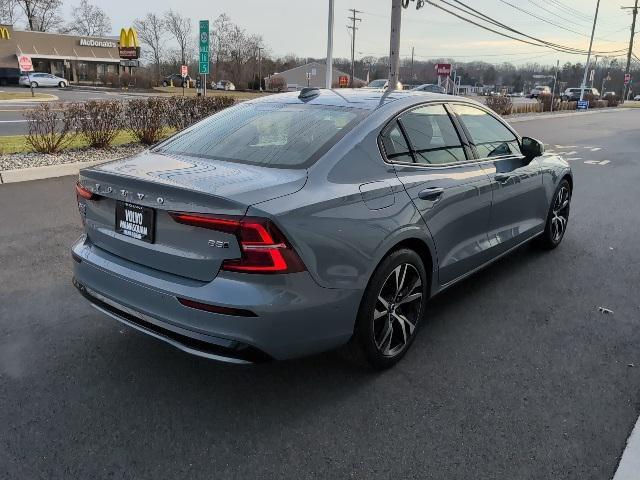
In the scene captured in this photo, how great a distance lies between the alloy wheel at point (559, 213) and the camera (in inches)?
222

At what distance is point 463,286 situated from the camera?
4.80 metres

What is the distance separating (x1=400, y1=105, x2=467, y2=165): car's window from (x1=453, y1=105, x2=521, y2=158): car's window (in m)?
0.24

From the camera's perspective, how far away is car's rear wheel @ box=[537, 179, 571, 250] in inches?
219

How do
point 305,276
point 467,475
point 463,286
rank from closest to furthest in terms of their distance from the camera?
point 467,475 → point 305,276 → point 463,286

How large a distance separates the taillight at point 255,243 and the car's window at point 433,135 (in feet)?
4.54

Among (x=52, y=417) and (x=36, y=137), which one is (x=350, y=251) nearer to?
(x=52, y=417)

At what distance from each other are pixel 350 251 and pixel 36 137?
9553 millimetres

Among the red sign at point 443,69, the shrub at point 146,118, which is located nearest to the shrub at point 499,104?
the red sign at point 443,69

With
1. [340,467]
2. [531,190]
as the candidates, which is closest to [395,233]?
[340,467]

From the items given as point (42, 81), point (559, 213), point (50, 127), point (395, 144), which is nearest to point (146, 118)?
point (50, 127)

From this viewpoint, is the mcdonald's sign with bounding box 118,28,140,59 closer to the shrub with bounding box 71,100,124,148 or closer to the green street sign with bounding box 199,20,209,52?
the green street sign with bounding box 199,20,209,52

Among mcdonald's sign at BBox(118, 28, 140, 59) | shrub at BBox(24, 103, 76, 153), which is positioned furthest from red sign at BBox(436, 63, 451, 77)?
mcdonald's sign at BBox(118, 28, 140, 59)

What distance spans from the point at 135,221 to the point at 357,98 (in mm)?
1760

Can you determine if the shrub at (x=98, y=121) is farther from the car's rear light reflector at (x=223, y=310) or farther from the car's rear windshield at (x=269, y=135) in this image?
the car's rear light reflector at (x=223, y=310)
